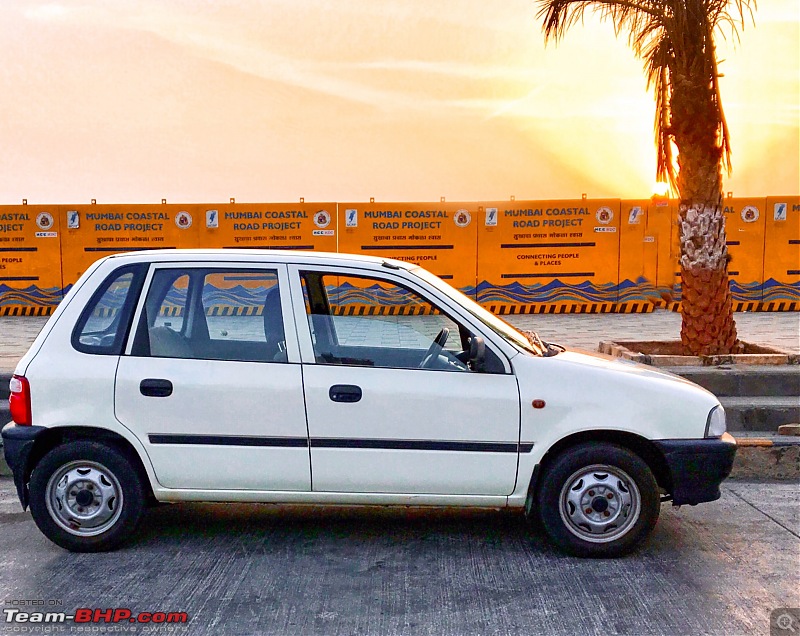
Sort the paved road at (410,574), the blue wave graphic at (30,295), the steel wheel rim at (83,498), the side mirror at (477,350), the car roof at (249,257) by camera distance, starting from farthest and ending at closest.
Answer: the blue wave graphic at (30,295) < the car roof at (249,257) < the steel wheel rim at (83,498) < the side mirror at (477,350) < the paved road at (410,574)

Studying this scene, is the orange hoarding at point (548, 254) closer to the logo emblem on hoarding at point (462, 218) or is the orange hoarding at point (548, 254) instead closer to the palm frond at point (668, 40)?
the logo emblem on hoarding at point (462, 218)

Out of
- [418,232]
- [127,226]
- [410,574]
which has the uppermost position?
[127,226]

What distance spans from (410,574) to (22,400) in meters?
2.35

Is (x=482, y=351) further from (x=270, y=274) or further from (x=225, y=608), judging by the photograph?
(x=225, y=608)

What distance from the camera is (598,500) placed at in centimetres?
443

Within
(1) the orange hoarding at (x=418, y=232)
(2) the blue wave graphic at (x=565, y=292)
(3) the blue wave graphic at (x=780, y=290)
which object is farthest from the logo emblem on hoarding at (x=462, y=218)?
(3) the blue wave graphic at (x=780, y=290)

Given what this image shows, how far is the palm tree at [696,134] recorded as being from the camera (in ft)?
28.1

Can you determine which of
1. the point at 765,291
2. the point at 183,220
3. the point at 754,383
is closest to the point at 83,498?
the point at 754,383

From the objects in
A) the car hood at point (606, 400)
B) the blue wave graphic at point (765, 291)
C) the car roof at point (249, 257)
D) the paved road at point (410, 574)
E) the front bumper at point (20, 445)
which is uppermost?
the car roof at point (249, 257)

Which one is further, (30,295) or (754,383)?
(30,295)

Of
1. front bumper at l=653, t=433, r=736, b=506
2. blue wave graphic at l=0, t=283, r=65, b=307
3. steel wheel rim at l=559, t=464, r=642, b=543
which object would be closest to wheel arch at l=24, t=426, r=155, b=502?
steel wheel rim at l=559, t=464, r=642, b=543

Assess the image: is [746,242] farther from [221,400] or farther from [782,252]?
[221,400]

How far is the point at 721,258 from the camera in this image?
8.81 metres

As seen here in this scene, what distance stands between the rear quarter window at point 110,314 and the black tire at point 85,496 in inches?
21.8
